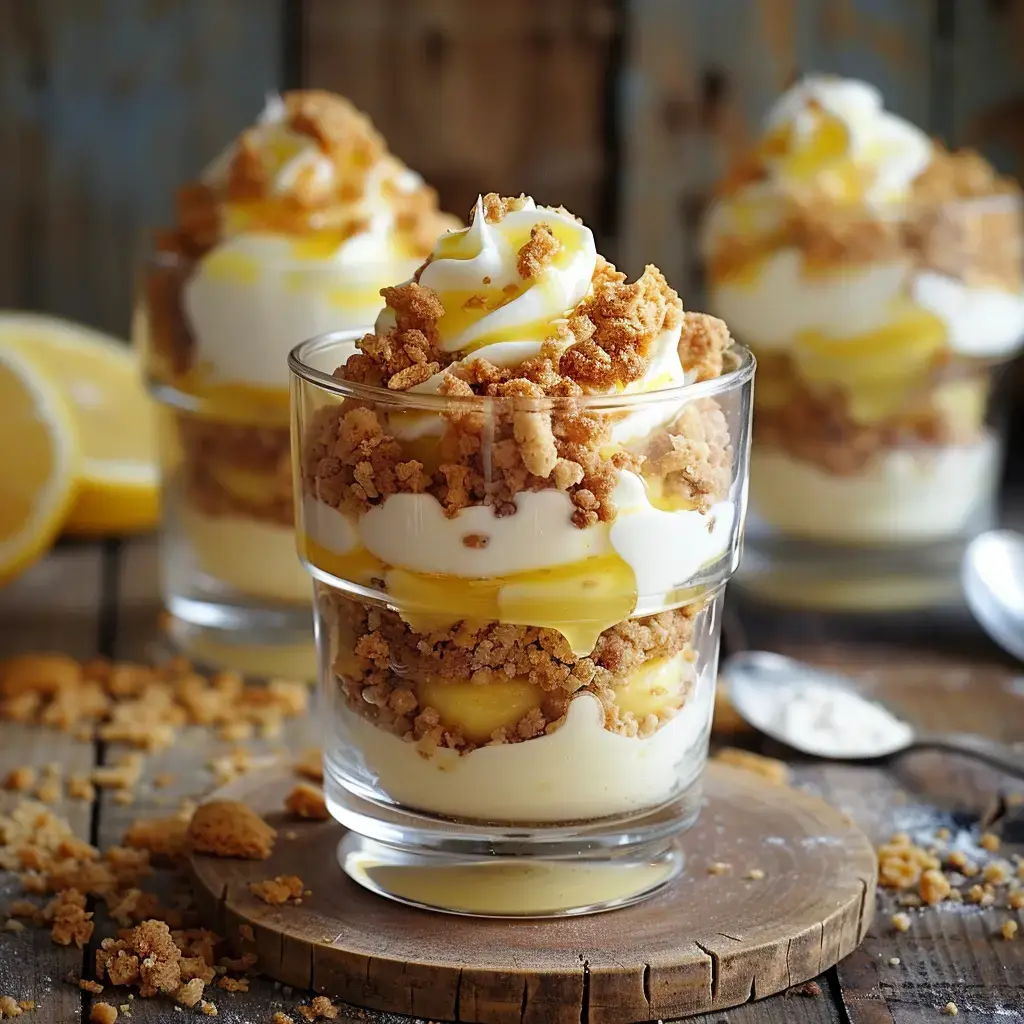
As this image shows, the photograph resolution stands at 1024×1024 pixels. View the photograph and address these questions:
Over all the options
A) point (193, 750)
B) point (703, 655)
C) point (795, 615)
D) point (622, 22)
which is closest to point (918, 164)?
point (795, 615)

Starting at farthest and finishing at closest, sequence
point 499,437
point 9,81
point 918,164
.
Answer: point 9,81 → point 918,164 → point 499,437

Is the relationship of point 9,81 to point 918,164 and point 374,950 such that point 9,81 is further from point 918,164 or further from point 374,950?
point 374,950

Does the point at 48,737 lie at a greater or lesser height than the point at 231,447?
lesser

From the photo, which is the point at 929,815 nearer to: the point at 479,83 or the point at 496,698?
the point at 496,698

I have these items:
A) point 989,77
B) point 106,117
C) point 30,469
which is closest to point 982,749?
point 30,469

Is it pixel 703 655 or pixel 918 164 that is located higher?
pixel 918 164

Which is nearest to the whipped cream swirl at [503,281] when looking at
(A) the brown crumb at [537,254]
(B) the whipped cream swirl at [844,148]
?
(A) the brown crumb at [537,254]
